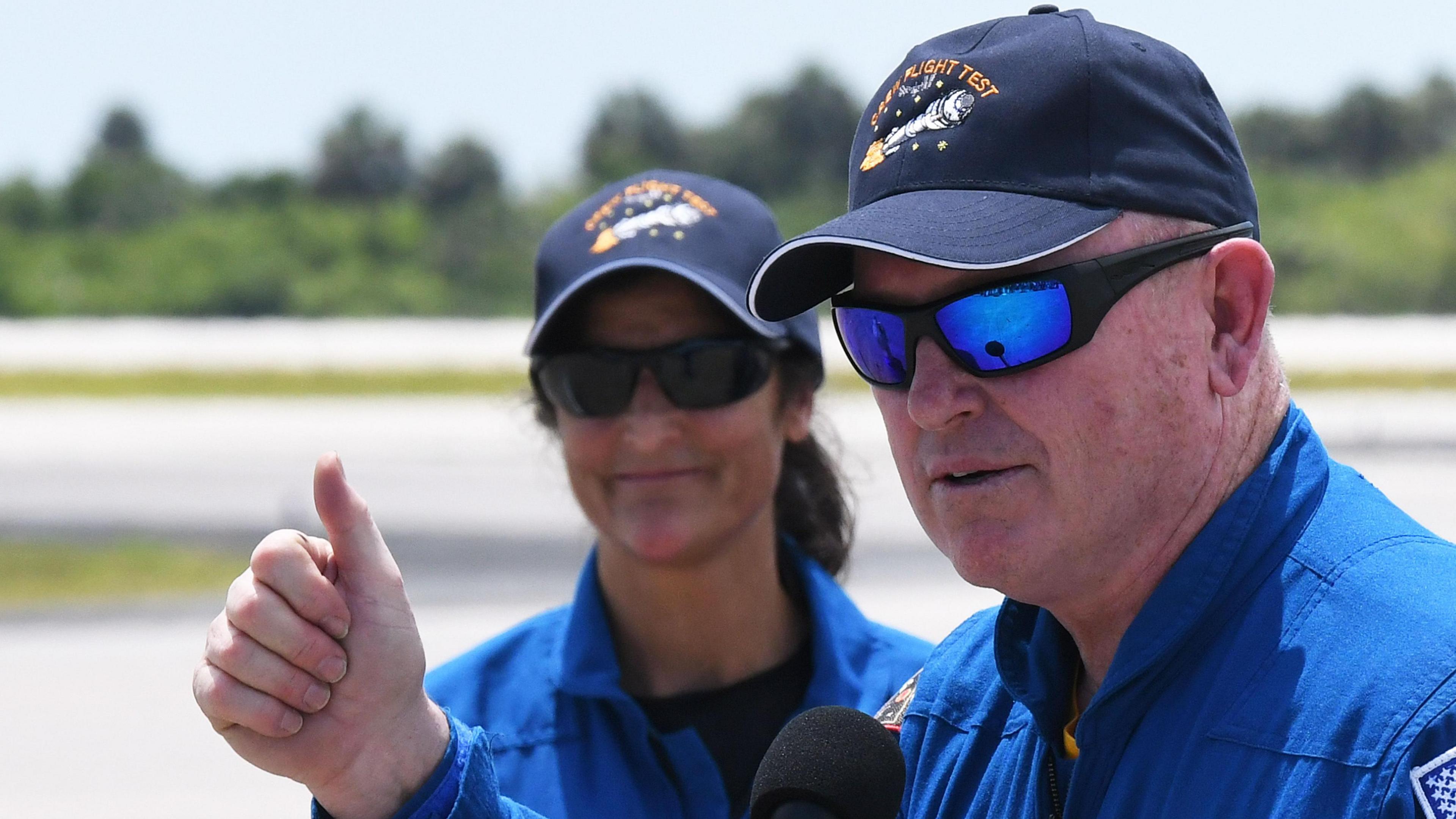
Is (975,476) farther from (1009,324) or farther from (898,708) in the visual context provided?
(898,708)

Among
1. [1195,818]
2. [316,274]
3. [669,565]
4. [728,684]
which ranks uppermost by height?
[1195,818]

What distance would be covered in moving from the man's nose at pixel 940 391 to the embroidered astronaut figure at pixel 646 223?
1235 mm

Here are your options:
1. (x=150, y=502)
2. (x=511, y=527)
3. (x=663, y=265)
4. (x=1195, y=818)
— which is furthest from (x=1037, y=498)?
(x=150, y=502)

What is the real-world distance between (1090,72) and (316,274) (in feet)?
149

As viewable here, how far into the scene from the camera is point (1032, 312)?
167 cm

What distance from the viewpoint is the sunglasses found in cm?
165

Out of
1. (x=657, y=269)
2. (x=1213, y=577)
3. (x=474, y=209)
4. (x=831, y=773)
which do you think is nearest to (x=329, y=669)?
(x=831, y=773)

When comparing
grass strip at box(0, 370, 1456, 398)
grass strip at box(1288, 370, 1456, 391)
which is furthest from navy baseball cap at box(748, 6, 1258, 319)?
grass strip at box(1288, 370, 1456, 391)

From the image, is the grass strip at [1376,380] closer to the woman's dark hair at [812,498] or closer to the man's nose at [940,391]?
the woman's dark hair at [812,498]

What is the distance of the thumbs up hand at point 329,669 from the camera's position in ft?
5.87

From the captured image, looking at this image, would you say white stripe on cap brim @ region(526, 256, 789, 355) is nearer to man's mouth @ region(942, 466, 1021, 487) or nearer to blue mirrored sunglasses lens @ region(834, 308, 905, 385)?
blue mirrored sunglasses lens @ region(834, 308, 905, 385)

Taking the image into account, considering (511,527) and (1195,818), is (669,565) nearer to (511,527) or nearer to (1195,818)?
(1195,818)

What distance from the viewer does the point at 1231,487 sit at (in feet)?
5.74

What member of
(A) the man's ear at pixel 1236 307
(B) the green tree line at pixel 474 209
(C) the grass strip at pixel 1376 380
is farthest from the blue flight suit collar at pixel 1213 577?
(B) the green tree line at pixel 474 209
